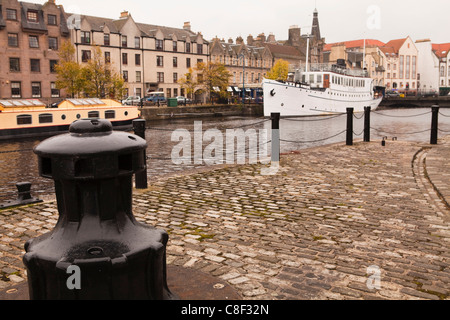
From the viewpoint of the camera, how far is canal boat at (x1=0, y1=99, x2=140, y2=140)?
79.4 feet

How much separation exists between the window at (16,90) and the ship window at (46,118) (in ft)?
71.6

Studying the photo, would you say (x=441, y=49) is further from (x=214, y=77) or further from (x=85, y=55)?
(x=85, y=55)

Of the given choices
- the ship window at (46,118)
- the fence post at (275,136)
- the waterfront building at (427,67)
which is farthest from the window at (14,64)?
the waterfront building at (427,67)

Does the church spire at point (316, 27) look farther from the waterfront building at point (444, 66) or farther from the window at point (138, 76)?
the window at point (138, 76)

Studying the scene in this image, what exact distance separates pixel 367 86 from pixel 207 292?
61910 mm

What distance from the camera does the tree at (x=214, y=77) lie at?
184ft

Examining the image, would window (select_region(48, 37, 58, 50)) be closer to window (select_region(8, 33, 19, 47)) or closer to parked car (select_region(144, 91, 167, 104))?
window (select_region(8, 33, 19, 47))

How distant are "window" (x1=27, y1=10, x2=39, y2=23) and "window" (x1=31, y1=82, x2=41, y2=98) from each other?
685 cm

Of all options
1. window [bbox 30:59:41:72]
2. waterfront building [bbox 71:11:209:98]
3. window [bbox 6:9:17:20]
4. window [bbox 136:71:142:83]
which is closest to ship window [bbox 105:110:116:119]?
window [bbox 30:59:41:72]

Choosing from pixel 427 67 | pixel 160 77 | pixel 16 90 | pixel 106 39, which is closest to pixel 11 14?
pixel 16 90

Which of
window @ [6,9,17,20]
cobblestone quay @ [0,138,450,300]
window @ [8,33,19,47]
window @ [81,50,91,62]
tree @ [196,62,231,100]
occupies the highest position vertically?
window @ [6,9,17,20]

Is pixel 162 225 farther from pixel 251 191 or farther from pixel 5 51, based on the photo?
pixel 5 51

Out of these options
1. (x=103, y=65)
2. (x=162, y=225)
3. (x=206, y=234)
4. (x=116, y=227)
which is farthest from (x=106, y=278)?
(x=103, y=65)

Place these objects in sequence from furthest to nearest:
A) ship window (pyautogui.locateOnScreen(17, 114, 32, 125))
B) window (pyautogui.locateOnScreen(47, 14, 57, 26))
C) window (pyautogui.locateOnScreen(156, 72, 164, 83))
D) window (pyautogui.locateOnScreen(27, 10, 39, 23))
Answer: window (pyautogui.locateOnScreen(156, 72, 164, 83)) < window (pyautogui.locateOnScreen(47, 14, 57, 26)) < window (pyautogui.locateOnScreen(27, 10, 39, 23)) < ship window (pyautogui.locateOnScreen(17, 114, 32, 125))
